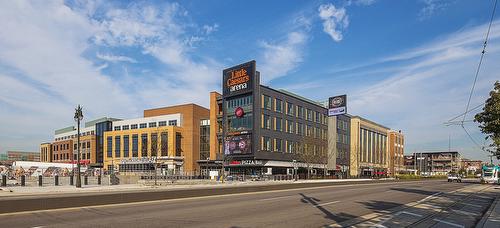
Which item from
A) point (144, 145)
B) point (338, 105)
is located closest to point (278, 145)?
point (338, 105)

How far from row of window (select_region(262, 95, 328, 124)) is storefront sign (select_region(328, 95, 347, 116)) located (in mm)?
11436

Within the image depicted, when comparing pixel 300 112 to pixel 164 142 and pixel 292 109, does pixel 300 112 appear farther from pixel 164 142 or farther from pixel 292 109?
pixel 164 142

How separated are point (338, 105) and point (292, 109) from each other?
14.3m

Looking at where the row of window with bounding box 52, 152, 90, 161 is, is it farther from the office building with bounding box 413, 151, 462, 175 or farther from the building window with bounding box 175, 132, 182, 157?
the office building with bounding box 413, 151, 462, 175

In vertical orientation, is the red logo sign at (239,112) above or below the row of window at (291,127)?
above

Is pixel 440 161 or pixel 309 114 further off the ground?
pixel 309 114

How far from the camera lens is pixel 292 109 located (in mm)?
88438

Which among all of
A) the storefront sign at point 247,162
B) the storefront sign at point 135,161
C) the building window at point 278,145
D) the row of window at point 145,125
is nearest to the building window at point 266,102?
the building window at point 278,145

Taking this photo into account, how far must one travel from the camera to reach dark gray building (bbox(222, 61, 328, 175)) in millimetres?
77812

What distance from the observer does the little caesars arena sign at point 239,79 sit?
256 feet

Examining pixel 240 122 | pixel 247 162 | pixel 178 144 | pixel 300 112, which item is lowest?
pixel 247 162

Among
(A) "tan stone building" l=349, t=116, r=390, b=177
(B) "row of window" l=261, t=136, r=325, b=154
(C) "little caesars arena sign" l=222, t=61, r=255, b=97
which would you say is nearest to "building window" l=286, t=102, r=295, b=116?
(B) "row of window" l=261, t=136, r=325, b=154

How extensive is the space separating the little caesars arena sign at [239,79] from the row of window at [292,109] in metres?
4.15

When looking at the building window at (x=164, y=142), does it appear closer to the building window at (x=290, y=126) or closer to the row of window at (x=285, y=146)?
the row of window at (x=285, y=146)
